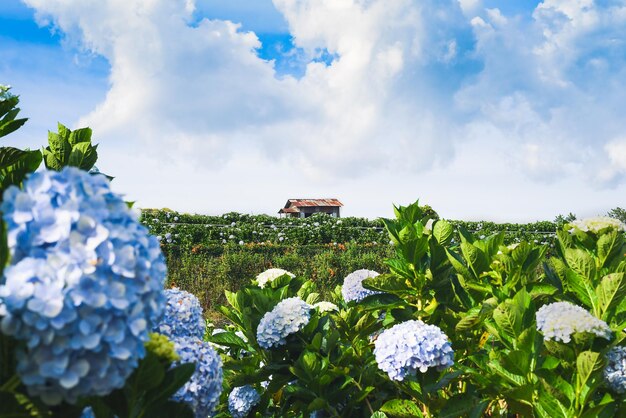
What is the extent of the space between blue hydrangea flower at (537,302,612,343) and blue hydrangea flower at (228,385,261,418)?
1.44 metres

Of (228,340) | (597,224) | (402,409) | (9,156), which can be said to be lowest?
(402,409)

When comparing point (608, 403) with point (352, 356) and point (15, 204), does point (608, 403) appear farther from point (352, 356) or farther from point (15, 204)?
point (15, 204)

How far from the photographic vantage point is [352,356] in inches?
109

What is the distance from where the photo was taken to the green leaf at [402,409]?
2.32 metres

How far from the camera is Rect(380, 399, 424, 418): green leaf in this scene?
2.32 metres

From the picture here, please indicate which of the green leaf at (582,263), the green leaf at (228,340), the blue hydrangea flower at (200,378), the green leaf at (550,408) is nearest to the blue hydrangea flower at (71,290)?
the blue hydrangea flower at (200,378)

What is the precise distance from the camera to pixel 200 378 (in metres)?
1.73

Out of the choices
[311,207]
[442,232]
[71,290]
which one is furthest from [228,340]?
[311,207]

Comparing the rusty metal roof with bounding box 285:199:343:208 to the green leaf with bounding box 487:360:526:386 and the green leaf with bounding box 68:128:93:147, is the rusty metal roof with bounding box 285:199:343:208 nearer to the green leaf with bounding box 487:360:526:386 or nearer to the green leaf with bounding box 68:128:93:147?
the green leaf with bounding box 487:360:526:386

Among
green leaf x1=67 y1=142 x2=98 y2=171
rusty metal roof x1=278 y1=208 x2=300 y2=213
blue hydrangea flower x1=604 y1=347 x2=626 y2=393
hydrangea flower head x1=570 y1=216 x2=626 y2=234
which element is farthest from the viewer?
rusty metal roof x1=278 y1=208 x2=300 y2=213

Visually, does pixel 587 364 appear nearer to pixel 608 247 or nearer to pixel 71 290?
pixel 608 247

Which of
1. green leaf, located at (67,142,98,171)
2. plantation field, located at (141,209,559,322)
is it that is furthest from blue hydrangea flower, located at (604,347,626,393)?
plantation field, located at (141,209,559,322)

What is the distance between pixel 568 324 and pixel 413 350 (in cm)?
59

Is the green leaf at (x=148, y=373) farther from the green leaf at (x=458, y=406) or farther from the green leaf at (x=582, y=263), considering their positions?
the green leaf at (x=582, y=263)
